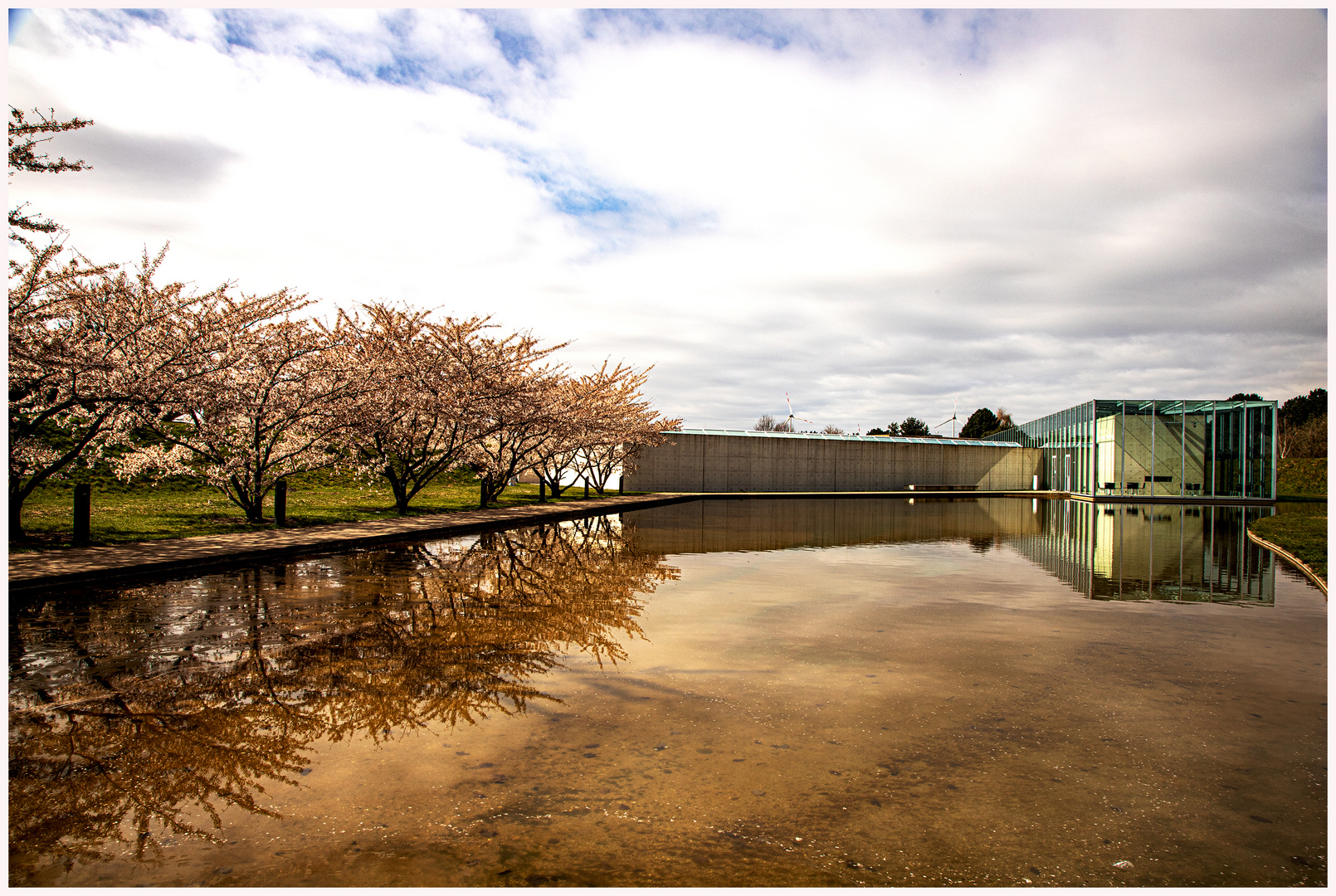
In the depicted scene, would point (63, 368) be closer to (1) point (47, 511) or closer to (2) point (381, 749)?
(1) point (47, 511)

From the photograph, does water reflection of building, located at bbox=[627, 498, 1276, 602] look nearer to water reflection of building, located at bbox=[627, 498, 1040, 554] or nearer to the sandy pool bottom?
water reflection of building, located at bbox=[627, 498, 1040, 554]

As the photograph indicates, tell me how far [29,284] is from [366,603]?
766 centimetres

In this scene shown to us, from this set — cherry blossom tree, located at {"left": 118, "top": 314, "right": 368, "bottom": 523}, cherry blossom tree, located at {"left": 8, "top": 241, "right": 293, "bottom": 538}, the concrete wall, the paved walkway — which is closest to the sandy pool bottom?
the paved walkway

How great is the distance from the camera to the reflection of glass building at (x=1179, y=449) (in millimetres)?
39188

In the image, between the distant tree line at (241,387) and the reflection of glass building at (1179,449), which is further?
the reflection of glass building at (1179,449)

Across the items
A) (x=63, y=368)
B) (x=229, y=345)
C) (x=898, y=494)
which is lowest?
(x=898, y=494)

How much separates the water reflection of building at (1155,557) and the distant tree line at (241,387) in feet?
49.3

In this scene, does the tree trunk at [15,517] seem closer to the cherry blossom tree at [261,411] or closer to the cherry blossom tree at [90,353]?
the cherry blossom tree at [90,353]

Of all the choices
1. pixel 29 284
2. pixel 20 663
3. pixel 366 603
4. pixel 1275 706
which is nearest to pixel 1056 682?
pixel 1275 706

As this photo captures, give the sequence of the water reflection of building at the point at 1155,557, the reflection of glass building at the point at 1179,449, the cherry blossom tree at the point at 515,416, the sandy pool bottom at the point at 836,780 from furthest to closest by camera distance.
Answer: the reflection of glass building at the point at 1179,449 → the cherry blossom tree at the point at 515,416 → the water reflection of building at the point at 1155,557 → the sandy pool bottom at the point at 836,780

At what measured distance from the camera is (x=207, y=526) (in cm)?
1536

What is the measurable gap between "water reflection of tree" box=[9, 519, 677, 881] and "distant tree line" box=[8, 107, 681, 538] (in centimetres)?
501

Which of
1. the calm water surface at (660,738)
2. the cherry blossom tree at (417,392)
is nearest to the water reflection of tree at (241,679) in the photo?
the calm water surface at (660,738)

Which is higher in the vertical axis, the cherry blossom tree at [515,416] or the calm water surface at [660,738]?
the cherry blossom tree at [515,416]
